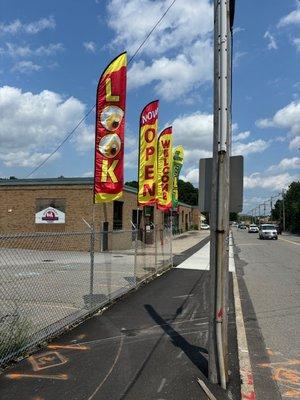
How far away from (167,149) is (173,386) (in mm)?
14779

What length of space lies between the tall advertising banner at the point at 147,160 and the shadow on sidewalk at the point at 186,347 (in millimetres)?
7154

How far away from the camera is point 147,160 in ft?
51.2

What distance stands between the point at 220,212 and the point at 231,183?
0.46 meters

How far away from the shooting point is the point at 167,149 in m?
19.5

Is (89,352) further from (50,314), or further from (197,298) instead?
(197,298)

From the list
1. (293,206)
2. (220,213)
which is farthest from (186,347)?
(293,206)

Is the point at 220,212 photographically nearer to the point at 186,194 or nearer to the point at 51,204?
the point at 51,204

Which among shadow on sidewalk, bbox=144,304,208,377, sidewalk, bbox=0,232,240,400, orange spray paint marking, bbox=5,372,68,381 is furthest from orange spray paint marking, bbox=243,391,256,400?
orange spray paint marking, bbox=5,372,68,381

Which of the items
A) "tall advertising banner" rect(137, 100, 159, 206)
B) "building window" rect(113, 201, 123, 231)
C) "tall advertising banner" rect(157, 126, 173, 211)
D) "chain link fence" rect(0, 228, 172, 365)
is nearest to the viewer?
"chain link fence" rect(0, 228, 172, 365)

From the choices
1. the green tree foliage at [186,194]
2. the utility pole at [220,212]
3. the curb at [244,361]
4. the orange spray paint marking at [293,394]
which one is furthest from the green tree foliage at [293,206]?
the orange spray paint marking at [293,394]

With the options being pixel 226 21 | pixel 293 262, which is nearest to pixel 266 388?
pixel 226 21

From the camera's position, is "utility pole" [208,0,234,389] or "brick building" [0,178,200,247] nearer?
"utility pole" [208,0,234,389]

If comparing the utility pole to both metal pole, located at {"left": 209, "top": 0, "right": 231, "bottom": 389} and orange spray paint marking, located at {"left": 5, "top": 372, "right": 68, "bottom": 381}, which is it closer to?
metal pole, located at {"left": 209, "top": 0, "right": 231, "bottom": 389}

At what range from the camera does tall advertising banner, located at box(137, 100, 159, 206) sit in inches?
615
